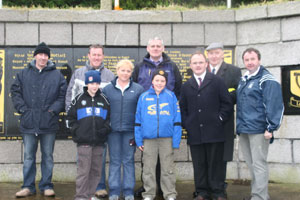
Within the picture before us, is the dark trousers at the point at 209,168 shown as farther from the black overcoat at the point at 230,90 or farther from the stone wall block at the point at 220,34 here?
the stone wall block at the point at 220,34

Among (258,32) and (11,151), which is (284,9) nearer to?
(258,32)

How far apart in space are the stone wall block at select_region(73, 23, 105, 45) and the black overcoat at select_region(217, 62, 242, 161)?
8.02ft

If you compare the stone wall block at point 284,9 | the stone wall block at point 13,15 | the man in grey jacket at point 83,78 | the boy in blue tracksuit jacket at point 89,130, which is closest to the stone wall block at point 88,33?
the stone wall block at point 13,15

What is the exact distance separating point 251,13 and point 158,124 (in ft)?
10.3

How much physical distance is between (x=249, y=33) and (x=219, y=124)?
2.55 metres

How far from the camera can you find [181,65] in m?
6.77

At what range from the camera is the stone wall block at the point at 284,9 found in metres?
6.29

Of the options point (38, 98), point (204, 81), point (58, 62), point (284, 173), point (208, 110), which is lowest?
point (284, 173)

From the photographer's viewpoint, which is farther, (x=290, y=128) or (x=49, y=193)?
(x=290, y=128)

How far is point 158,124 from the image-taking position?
4.84 m

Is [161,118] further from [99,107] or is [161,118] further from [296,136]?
[296,136]

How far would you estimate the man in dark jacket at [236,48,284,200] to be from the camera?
15.0ft

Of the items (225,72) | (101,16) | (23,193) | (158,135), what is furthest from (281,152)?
(23,193)

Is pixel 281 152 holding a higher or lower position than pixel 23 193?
higher
